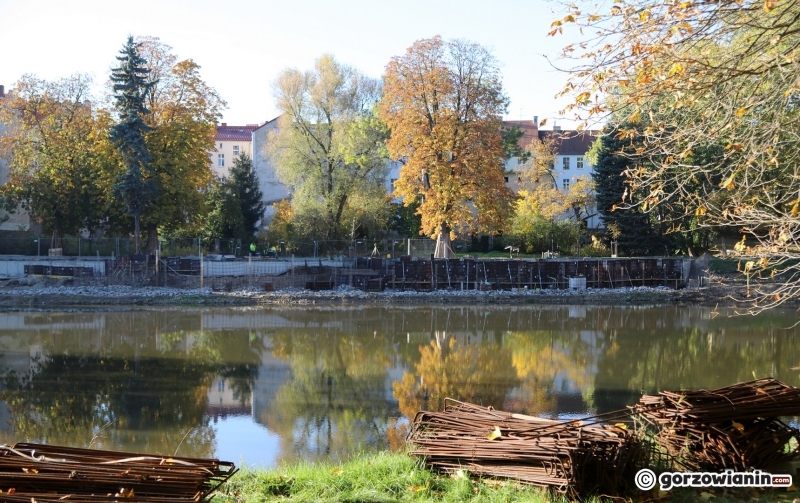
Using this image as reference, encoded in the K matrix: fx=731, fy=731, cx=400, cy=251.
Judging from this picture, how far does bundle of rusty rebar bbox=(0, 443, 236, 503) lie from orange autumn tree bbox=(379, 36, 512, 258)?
31.8 m

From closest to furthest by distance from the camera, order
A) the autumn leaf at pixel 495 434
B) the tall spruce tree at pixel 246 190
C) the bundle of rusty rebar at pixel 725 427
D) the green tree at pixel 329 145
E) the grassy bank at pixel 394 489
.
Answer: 1. the grassy bank at pixel 394 489
2. the autumn leaf at pixel 495 434
3. the bundle of rusty rebar at pixel 725 427
4. the green tree at pixel 329 145
5. the tall spruce tree at pixel 246 190

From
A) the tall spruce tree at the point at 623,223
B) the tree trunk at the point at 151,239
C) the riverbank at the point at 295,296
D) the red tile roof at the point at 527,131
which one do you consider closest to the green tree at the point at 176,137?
the tree trunk at the point at 151,239

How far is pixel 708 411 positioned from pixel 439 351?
1468cm

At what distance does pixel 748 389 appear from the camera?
7609 millimetres

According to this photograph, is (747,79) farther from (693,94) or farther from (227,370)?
(227,370)

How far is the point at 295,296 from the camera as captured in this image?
3462 centimetres

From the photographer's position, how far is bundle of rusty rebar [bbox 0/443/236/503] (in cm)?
526

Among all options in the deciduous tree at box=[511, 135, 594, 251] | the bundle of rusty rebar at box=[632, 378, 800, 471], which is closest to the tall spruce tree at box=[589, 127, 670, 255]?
the deciduous tree at box=[511, 135, 594, 251]

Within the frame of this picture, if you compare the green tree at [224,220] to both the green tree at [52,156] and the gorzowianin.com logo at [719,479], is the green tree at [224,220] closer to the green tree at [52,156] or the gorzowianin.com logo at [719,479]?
the green tree at [52,156]

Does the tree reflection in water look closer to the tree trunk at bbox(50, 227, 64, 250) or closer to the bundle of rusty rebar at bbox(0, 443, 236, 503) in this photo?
the bundle of rusty rebar at bbox(0, 443, 236, 503)

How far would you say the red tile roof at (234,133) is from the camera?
7444 cm

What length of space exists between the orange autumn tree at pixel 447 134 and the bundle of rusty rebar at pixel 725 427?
98.1 feet

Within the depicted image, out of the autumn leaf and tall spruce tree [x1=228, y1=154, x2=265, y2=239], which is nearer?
the autumn leaf
